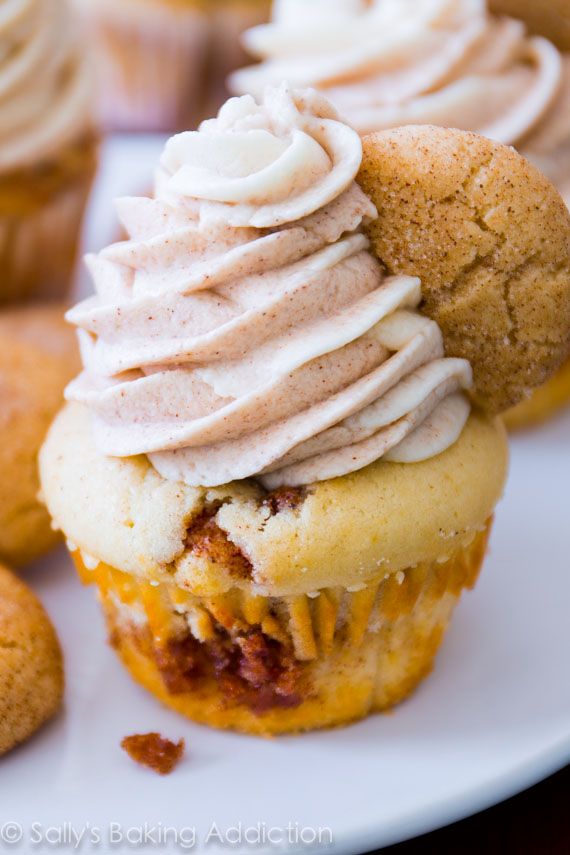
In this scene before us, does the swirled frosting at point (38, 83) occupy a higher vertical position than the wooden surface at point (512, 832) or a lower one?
higher

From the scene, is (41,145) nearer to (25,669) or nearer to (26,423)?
(26,423)

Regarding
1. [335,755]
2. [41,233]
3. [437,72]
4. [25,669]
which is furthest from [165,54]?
[335,755]

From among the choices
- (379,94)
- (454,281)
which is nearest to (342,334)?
(454,281)

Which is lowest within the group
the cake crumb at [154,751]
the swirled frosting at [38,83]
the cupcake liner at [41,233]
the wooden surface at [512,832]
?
the cupcake liner at [41,233]

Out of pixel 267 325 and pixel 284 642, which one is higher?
pixel 267 325

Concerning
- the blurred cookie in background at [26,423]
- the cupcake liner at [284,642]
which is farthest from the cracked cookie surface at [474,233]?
the blurred cookie in background at [26,423]

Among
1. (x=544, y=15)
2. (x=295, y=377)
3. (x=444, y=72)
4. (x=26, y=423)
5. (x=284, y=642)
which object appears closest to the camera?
(x=295, y=377)

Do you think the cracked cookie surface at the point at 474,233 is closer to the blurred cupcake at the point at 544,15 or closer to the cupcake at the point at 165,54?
the blurred cupcake at the point at 544,15
